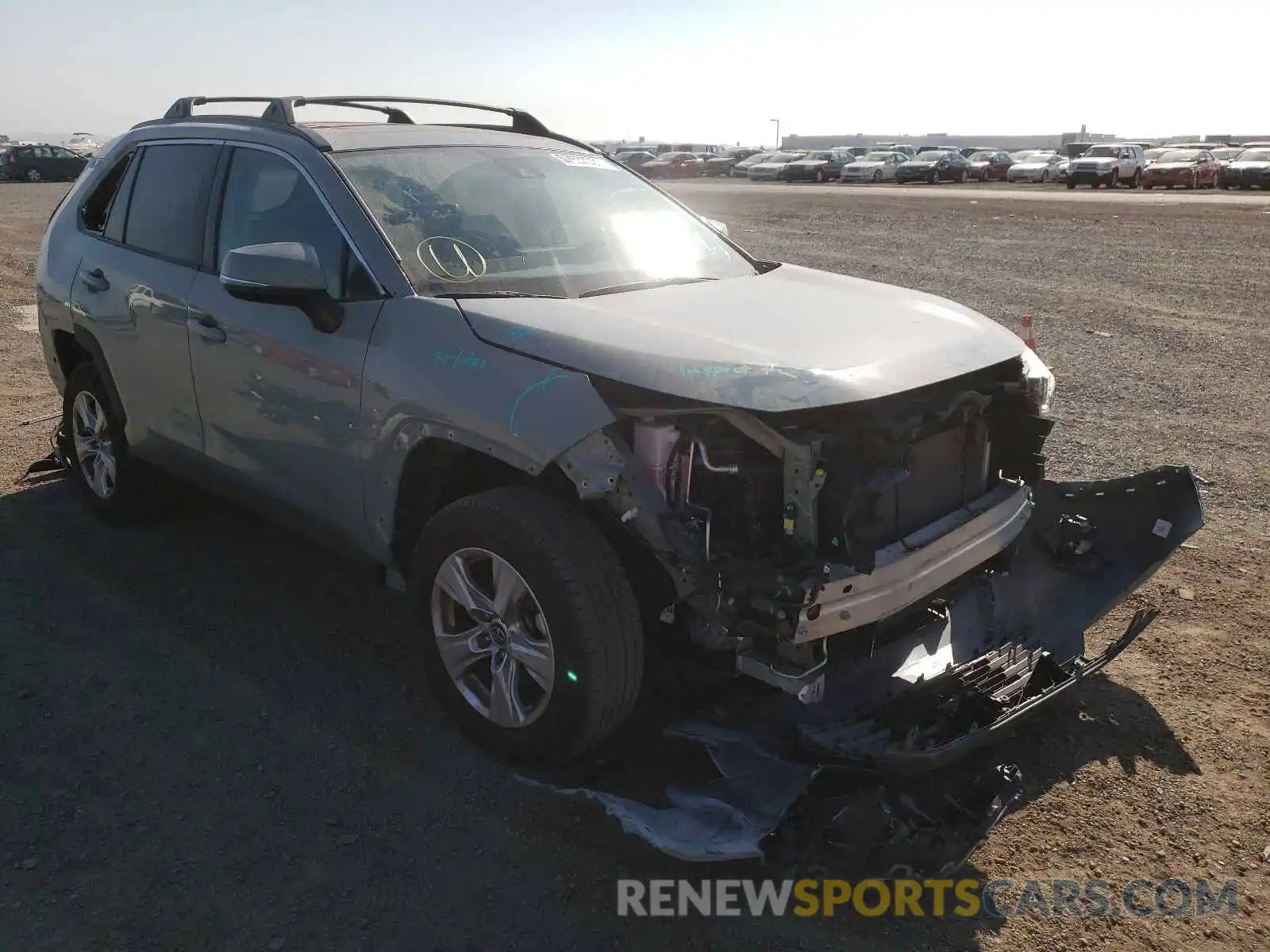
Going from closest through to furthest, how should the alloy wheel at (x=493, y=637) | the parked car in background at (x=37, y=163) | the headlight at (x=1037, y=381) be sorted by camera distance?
the alloy wheel at (x=493, y=637) < the headlight at (x=1037, y=381) < the parked car in background at (x=37, y=163)

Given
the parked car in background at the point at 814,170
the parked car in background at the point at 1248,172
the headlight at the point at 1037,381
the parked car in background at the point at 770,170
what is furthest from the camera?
the parked car in background at the point at 770,170

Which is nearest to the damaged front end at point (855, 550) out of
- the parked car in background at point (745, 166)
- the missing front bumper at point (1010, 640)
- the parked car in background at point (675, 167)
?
the missing front bumper at point (1010, 640)

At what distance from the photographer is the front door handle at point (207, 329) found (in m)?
4.04

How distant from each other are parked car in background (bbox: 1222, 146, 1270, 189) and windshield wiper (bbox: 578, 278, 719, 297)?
116ft

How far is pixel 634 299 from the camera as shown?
11.6ft

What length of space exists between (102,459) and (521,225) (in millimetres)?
2764

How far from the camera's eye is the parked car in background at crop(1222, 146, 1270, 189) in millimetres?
32156

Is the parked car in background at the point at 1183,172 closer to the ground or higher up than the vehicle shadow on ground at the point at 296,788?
higher up

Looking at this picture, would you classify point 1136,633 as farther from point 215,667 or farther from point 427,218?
point 215,667

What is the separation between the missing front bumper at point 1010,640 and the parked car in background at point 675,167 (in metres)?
46.8

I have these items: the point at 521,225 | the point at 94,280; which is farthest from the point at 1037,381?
the point at 94,280

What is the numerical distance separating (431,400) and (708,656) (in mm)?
1169

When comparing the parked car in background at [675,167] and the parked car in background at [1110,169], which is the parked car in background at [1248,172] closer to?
the parked car in background at [1110,169]

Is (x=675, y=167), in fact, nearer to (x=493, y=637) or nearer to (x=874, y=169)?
(x=874, y=169)
